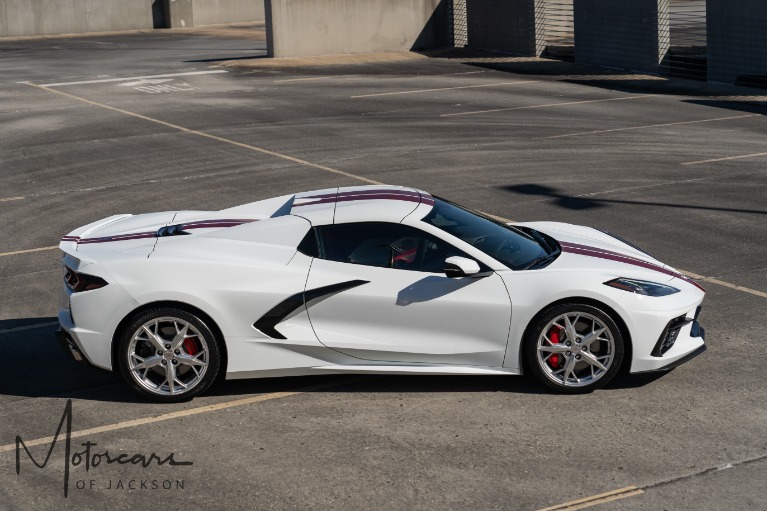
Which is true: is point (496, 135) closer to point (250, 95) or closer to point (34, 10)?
point (250, 95)

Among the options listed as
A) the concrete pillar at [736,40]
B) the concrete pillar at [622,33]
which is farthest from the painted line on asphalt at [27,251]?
the concrete pillar at [622,33]

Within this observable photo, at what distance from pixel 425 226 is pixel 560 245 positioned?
1.25m

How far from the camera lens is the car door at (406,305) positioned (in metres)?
8.59

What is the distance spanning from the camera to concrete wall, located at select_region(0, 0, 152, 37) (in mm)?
51375

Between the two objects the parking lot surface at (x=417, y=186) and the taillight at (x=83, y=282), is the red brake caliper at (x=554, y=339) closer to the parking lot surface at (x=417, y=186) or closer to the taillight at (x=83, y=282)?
the parking lot surface at (x=417, y=186)

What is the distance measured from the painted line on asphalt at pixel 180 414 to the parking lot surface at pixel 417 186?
24 mm

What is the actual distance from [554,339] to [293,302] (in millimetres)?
1966

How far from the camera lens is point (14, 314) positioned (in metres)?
11.1

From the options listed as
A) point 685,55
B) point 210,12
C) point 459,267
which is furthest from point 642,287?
point 210,12

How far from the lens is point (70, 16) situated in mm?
52844

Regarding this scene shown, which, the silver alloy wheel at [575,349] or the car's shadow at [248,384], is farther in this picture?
the car's shadow at [248,384]

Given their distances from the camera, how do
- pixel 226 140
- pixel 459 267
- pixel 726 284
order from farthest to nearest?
pixel 226 140
pixel 726 284
pixel 459 267

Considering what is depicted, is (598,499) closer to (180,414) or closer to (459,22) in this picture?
(180,414)

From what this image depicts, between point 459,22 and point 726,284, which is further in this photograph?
point 459,22
